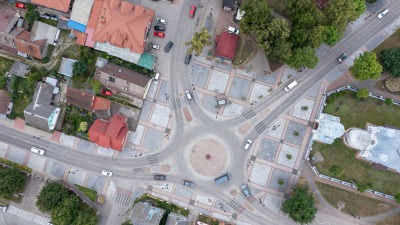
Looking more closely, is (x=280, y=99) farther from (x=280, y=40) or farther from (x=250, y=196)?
(x=250, y=196)

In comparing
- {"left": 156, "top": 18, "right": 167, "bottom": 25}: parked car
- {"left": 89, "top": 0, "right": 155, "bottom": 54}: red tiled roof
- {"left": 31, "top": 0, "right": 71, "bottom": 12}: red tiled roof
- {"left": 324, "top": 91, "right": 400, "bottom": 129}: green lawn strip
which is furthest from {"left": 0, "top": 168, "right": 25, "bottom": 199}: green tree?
{"left": 324, "top": 91, "right": 400, "bottom": 129}: green lawn strip

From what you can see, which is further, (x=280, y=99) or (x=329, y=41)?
(x=280, y=99)

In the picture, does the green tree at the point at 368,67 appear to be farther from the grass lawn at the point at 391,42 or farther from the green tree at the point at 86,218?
the green tree at the point at 86,218

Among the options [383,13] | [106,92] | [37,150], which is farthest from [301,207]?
[37,150]

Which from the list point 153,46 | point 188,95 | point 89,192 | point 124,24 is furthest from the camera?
point 89,192

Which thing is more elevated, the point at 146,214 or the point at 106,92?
the point at 106,92

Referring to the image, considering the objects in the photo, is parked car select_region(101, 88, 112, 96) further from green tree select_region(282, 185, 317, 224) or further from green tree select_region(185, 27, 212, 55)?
green tree select_region(282, 185, 317, 224)

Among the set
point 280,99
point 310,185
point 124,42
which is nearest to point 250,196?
point 310,185

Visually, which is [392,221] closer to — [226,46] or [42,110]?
[226,46]
